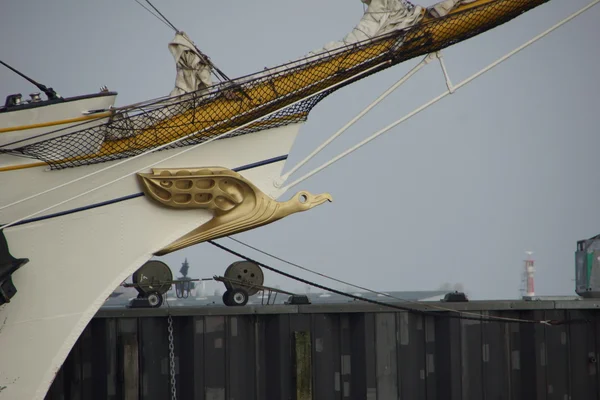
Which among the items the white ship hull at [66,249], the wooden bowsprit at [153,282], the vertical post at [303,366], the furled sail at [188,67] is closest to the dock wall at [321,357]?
the vertical post at [303,366]

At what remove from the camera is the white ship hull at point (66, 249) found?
14305mm

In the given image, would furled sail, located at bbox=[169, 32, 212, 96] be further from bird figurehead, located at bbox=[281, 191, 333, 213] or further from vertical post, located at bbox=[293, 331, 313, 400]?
vertical post, located at bbox=[293, 331, 313, 400]

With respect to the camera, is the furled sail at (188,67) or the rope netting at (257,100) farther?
the furled sail at (188,67)

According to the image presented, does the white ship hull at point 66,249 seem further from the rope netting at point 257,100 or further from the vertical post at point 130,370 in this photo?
the vertical post at point 130,370

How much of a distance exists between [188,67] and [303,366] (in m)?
4.81

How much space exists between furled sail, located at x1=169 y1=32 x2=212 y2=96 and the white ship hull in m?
0.91

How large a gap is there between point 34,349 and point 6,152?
2499 millimetres

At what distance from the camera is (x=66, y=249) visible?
14453mm

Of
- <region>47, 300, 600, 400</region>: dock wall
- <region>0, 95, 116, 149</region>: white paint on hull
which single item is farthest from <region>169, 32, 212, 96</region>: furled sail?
→ <region>47, 300, 600, 400</region>: dock wall

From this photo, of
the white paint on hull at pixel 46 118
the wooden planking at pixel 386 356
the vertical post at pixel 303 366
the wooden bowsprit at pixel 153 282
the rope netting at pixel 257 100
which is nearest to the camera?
the white paint on hull at pixel 46 118

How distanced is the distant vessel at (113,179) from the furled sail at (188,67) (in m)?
0.01

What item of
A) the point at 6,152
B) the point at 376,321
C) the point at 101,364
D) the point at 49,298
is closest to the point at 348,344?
the point at 376,321

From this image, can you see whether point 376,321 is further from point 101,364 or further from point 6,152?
point 6,152

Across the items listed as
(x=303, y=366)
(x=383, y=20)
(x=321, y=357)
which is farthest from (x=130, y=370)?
(x=383, y=20)
